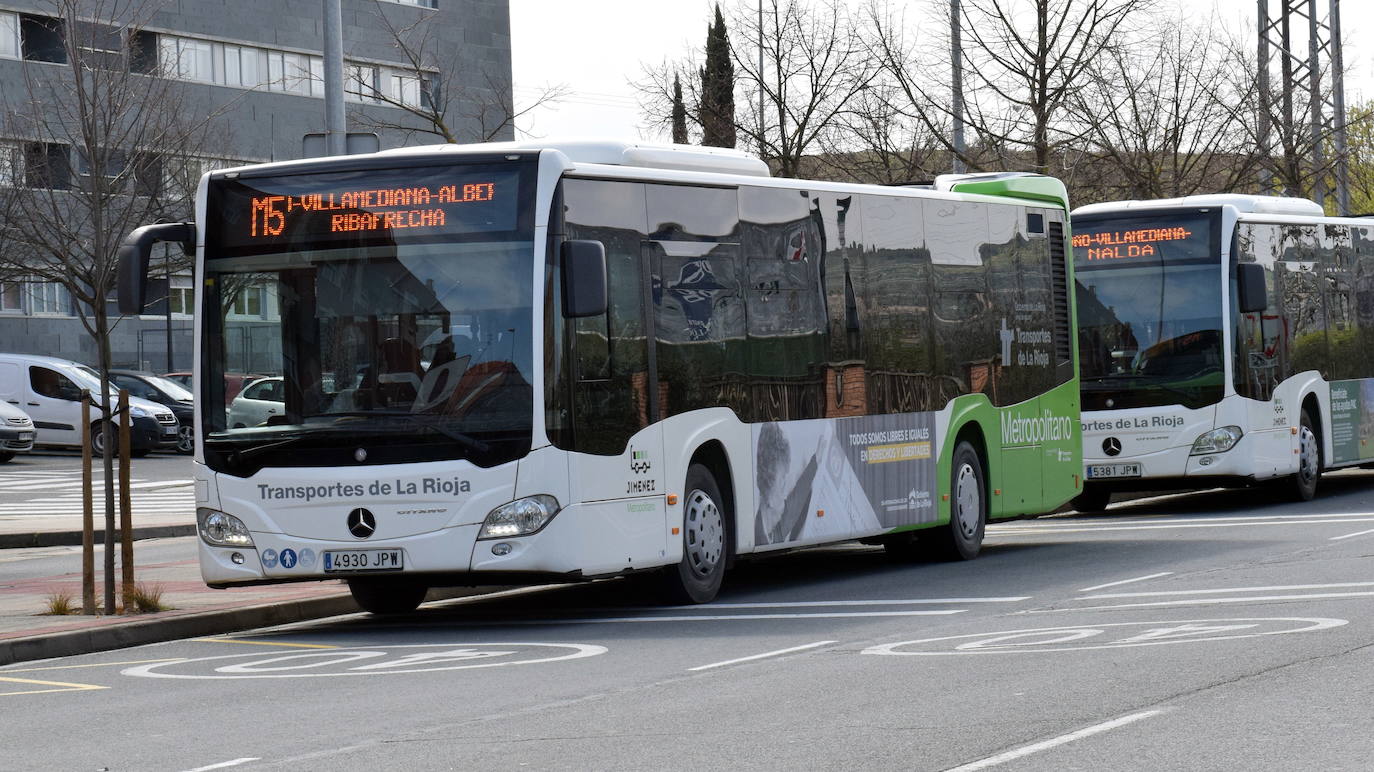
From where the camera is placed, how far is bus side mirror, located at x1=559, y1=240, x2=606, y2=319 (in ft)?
40.7

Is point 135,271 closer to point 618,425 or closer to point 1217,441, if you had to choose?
point 618,425

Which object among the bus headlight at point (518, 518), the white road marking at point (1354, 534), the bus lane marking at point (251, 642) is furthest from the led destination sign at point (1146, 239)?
the bus lane marking at point (251, 642)

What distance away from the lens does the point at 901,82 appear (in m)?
31.4

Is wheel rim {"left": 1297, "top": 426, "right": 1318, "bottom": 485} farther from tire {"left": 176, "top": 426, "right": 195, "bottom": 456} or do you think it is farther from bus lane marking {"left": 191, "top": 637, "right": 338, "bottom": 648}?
tire {"left": 176, "top": 426, "right": 195, "bottom": 456}

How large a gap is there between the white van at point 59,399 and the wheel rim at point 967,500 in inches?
906

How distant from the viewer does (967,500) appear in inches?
679

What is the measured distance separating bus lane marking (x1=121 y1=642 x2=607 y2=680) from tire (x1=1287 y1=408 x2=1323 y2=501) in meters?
13.1

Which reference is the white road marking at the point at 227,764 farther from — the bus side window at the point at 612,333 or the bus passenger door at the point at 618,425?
the bus side window at the point at 612,333

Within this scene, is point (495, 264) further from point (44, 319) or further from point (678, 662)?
point (44, 319)

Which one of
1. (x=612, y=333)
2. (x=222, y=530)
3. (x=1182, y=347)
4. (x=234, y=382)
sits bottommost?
(x=222, y=530)

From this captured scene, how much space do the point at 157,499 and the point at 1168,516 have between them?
13930 millimetres

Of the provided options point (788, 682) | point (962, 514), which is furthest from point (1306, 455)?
point (788, 682)

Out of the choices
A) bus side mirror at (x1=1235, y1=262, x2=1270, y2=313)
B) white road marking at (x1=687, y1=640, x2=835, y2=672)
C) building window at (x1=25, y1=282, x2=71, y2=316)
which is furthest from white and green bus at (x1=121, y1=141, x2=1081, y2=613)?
building window at (x1=25, y1=282, x2=71, y2=316)

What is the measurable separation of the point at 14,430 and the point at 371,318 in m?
24.6
